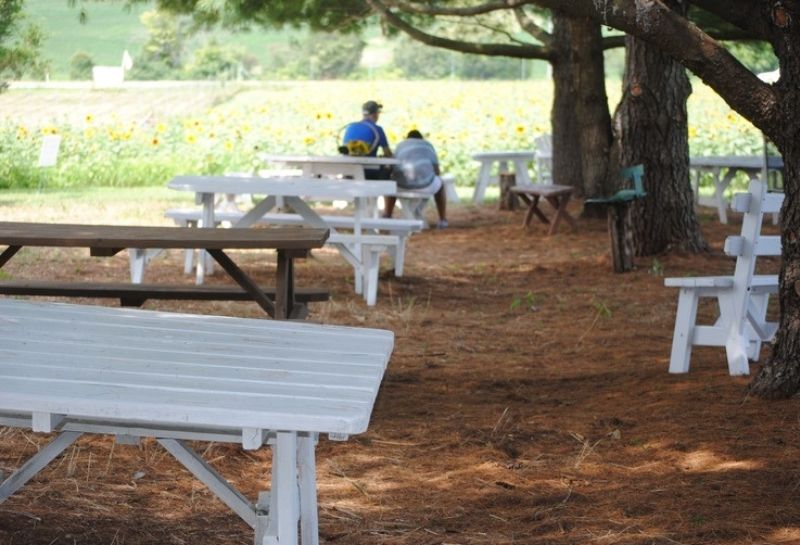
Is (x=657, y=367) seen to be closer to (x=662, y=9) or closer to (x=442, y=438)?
(x=442, y=438)

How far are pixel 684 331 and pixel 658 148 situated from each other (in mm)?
4675

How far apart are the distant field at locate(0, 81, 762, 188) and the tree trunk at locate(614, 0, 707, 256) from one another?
340 cm

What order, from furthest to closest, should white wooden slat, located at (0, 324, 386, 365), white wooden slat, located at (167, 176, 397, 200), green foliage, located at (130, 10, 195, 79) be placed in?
green foliage, located at (130, 10, 195, 79), white wooden slat, located at (167, 176, 397, 200), white wooden slat, located at (0, 324, 386, 365)

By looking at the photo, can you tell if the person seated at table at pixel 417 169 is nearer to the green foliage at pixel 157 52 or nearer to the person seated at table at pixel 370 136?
the person seated at table at pixel 370 136

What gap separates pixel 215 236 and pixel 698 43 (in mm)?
2113

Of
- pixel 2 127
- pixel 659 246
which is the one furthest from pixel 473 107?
pixel 659 246

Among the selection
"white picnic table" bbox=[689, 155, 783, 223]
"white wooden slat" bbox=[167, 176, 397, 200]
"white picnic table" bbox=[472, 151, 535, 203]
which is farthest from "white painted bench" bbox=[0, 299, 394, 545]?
"white picnic table" bbox=[472, 151, 535, 203]

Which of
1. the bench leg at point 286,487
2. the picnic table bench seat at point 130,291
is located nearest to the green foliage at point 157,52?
the picnic table bench seat at point 130,291

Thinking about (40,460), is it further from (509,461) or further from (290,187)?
(290,187)

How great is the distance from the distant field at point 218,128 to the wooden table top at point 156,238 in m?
7.09

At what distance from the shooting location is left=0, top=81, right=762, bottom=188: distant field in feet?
55.2

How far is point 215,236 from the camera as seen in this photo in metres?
5.52

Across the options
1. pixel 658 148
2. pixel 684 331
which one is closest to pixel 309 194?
pixel 684 331

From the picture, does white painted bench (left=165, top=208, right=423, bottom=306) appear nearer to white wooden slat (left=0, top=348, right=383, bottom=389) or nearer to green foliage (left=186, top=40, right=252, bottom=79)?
white wooden slat (left=0, top=348, right=383, bottom=389)
